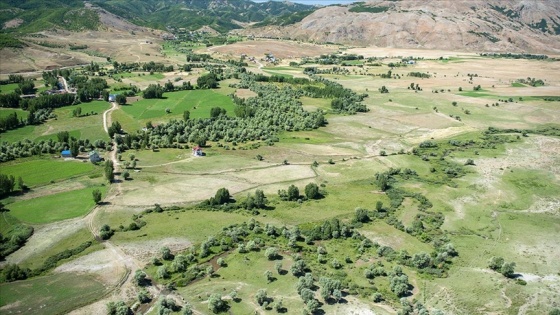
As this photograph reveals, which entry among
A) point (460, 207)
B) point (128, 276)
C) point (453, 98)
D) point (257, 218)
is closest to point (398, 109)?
point (453, 98)

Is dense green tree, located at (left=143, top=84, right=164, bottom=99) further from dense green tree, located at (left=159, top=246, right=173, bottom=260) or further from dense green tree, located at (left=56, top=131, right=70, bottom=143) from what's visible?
dense green tree, located at (left=159, top=246, right=173, bottom=260)

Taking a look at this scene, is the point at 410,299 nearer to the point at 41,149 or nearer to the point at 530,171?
the point at 530,171

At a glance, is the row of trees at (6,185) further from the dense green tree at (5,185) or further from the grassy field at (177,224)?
the grassy field at (177,224)

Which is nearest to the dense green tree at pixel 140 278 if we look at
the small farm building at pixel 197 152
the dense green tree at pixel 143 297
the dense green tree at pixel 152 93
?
the dense green tree at pixel 143 297

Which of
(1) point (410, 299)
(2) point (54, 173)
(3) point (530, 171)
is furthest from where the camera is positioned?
(3) point (530, 171)

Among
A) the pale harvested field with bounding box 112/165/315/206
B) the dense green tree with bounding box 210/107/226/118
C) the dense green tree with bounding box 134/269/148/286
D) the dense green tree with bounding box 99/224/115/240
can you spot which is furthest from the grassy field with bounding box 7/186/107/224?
the dense green tree with bounding box 210/107/226/118

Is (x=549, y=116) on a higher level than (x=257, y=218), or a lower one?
higher
